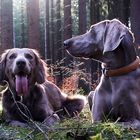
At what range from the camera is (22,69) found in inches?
236

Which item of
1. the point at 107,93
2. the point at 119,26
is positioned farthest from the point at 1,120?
the point at 119,26

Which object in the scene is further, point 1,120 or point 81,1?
point 81,1

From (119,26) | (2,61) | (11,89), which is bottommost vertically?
(11,89)

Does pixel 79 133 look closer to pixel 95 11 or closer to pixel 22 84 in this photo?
pixel 22 84

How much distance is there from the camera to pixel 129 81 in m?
5.49

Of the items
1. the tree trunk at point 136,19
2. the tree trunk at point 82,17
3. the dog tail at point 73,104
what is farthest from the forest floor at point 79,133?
the tree trunk at point 82,17

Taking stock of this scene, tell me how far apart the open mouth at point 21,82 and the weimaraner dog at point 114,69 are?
2.45ft

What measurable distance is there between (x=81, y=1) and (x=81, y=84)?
1018 cm

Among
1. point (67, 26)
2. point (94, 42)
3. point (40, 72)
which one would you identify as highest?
point (94, 42)

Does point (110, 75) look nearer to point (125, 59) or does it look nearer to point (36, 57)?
point (125, 59)

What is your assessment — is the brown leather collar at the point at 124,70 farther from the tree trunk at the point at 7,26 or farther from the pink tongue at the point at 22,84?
the tree trunk at the point at 7,26

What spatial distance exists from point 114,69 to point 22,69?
4.20ft

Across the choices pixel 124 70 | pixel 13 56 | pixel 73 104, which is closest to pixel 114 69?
pixel 124 70

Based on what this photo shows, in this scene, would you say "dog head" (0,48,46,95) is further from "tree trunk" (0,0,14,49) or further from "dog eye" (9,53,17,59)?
"tree trunk" (0,0,14,49)
